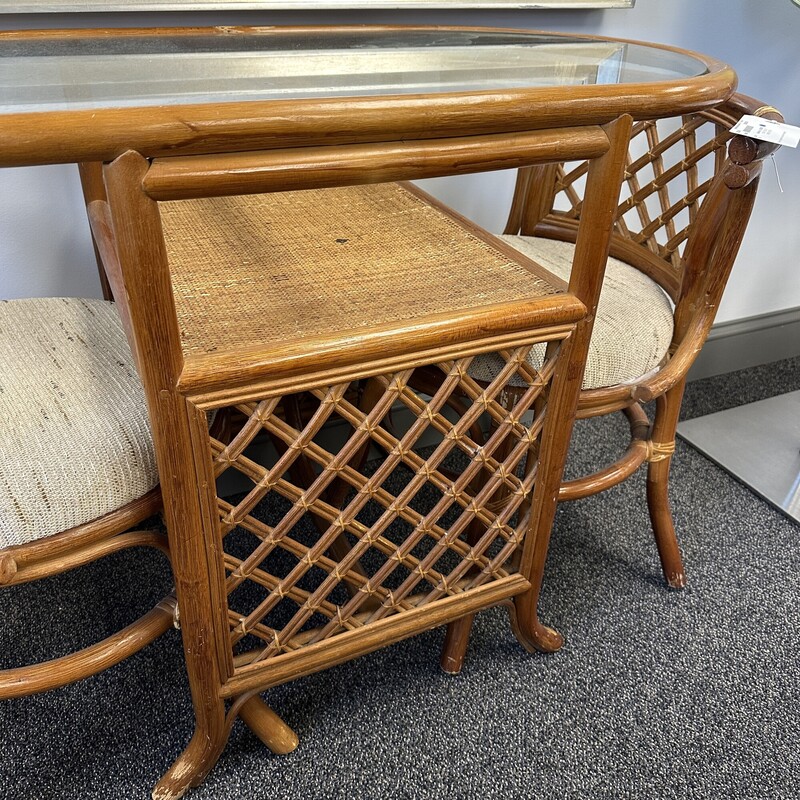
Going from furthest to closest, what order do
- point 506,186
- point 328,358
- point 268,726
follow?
point 506,186, point 268,726, point 328,358

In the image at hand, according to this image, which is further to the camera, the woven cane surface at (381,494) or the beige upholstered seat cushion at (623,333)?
the beige upholstered seat cushion at (623,333)

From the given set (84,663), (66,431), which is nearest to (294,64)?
(66,431)

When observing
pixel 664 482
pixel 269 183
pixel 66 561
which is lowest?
pixel 664 482

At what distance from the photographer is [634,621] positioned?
1.12 meters

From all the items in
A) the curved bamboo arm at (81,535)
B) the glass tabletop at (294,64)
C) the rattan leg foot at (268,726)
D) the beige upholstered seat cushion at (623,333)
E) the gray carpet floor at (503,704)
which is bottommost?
the gray carpet floor at (503,704)

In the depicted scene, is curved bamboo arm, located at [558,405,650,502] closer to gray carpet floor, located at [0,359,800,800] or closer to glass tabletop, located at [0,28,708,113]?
gray carpet floor, located at [0,359,800,800]

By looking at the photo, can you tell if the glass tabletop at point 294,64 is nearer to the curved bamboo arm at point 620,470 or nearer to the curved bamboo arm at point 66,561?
the curved bamboo arm at point 66,561

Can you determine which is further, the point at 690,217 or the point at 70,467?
the point at 690,217

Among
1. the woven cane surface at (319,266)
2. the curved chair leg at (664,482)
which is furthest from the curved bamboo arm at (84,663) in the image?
the curved chair leg at (664,482)

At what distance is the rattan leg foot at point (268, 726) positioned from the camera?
89 cm

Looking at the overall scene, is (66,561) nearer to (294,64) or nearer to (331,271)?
(331,271)

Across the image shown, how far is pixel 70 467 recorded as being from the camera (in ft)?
2.19

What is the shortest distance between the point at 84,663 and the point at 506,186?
100 centimetres

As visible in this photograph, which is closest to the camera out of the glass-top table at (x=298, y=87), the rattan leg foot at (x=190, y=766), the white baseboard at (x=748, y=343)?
the glass-top table at (x=298, y=87)
